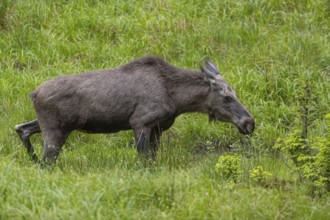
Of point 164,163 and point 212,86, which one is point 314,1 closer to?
point 212,86

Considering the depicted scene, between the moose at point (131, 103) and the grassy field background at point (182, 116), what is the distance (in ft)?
1.13

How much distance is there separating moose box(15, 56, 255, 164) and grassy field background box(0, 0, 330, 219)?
343mm

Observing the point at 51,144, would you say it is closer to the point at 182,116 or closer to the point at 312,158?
the point at 182,116

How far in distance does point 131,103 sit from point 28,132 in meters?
1.45

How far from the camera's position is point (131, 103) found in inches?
426

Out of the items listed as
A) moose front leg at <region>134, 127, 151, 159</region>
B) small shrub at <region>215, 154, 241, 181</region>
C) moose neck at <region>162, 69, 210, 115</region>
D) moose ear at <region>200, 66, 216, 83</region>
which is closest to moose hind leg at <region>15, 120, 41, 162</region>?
moose front leg at <region>134, 127, 151, 159</region>

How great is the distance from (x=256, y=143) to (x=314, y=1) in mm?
4564

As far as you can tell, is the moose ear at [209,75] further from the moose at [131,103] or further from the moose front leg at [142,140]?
the moose front leg at [142,140]

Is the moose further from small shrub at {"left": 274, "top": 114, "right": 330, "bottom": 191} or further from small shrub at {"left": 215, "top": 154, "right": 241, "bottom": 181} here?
small shrub at {"left": 274, "top": 114, "right": 330, "bottom": 191}

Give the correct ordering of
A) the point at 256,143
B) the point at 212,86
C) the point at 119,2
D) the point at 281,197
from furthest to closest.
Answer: the point at 119,2
the point at 256,143
the point at 212,86
the point at 281,197

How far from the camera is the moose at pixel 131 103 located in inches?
420

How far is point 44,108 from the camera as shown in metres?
10.6

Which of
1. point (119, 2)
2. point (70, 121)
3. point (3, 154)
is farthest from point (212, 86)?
point (119, 2)

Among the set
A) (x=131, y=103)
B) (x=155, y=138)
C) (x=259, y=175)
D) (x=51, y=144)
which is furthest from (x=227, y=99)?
(x=51, y=144)
